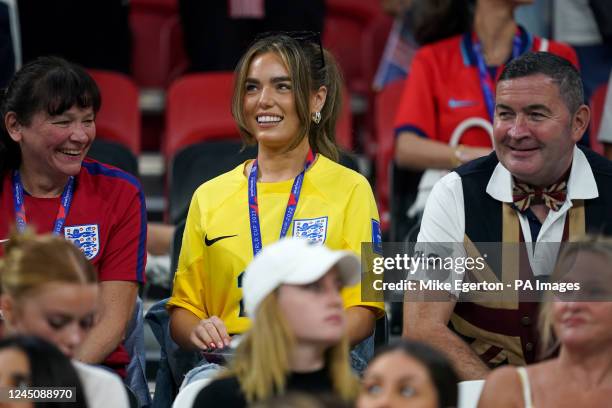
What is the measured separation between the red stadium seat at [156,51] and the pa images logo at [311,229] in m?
2.82

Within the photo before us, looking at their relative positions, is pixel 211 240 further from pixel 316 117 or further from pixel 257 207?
pixel 316 117

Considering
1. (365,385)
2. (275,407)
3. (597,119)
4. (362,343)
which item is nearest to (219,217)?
(362,343)

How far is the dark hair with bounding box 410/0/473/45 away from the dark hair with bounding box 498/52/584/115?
4.28 feet

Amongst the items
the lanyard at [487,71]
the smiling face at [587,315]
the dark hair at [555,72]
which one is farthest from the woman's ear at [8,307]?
the lanyard at [487,71]

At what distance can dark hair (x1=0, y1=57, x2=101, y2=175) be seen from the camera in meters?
4.17

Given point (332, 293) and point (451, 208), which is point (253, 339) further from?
point (451, 208)

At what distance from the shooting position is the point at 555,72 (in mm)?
4156

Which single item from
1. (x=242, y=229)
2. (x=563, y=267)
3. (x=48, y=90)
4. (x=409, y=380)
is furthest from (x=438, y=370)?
(x=48, y=90)

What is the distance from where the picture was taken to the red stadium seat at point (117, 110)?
588 centimetres

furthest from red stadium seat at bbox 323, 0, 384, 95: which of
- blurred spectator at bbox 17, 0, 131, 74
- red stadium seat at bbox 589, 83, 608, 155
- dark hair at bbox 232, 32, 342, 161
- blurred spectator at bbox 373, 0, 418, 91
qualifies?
dark hair at bbox 232, 32, 342, 161

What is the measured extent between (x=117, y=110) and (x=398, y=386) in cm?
332

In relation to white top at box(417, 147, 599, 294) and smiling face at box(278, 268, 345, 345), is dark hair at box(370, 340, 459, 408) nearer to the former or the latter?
smiling face at box(278, 268, 345, 345)

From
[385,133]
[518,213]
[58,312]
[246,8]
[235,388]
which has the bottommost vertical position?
[235,388]

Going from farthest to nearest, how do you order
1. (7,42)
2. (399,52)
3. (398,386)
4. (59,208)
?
(399,52) → (7,42) → (59,208) → (398,386)
